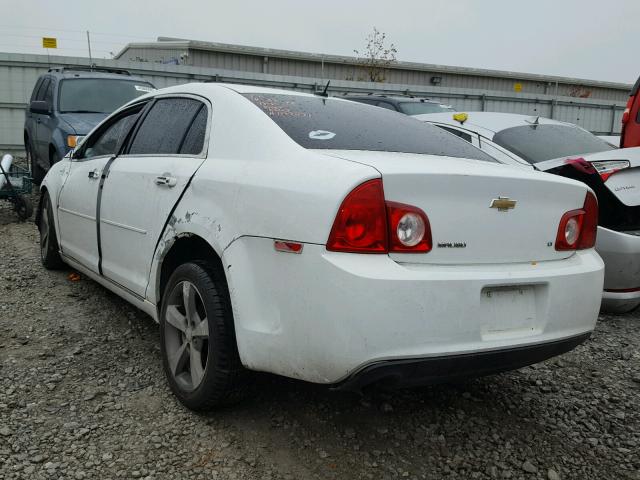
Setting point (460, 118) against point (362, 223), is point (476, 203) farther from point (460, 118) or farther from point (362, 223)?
point (460, 118)

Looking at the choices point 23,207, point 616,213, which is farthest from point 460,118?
point 23,207

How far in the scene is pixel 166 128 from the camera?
133 inches

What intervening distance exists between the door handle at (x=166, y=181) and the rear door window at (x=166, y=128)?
18 centimetres

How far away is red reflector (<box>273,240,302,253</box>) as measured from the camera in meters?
2.18

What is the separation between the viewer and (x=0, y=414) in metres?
2.77

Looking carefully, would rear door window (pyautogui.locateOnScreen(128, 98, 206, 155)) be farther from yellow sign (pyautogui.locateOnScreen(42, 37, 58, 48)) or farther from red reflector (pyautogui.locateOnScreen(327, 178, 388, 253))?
yellow sign (pyautogui.locateOnScreen(42, 37, 58, 48))

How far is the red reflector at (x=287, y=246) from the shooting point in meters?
2.18

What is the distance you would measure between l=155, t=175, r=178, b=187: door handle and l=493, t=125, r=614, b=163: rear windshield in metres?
3.58

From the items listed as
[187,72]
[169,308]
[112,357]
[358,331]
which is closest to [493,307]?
[358,331]

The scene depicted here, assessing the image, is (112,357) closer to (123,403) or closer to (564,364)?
(123,403)

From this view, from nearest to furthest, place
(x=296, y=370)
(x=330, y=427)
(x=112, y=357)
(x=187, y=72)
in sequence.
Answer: (x=296, y=370) < (x=330, y=427) < (x=112, y=357) < (x=187, y=72)

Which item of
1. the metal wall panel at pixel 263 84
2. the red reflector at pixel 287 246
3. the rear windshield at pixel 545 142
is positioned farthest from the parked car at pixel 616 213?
the metal wall panel at pixel 263 84

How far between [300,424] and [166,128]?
5.92ft

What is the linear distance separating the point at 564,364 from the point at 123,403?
255 cm
